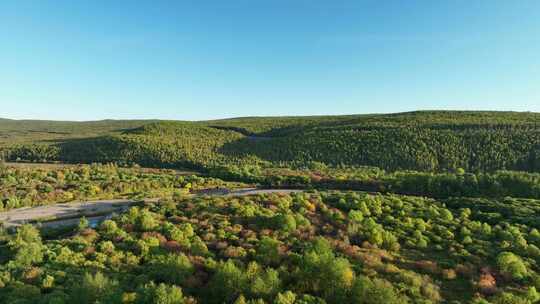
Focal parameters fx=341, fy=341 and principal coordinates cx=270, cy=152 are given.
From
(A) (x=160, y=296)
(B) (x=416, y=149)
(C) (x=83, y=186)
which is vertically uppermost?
(B) (x=416, y=149)

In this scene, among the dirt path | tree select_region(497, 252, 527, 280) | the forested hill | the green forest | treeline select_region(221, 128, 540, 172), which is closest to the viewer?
the green forest

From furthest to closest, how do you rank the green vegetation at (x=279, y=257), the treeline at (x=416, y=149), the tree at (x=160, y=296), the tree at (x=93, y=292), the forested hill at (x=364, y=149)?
1. the forested hill at (x=364, y=149)
2. the treeline at (x=416, y=149)
3. the green vegetation at (x=279, y=257)
4. the tree at (x=93, y=292)
5. the tree at (x=160, y=296)

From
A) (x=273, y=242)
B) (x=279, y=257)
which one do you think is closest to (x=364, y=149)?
(x=273, y=242)

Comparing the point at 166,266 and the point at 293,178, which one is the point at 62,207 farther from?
the point at 293,178

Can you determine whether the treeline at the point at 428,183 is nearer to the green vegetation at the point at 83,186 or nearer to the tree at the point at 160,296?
the green vegetation at the point at 83,186

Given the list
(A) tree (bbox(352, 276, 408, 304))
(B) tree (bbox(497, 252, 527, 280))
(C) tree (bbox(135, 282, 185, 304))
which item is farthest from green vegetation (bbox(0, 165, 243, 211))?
(B) tree (bbox(497, 252, 527, 280))

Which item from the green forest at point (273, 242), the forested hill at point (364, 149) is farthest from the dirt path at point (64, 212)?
the forested hill at point (364, 149)

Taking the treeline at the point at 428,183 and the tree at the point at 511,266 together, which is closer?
the tree at the point at 511,266

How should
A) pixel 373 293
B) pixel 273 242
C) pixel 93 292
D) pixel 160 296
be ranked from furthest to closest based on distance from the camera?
pixel 273 242 → pixel 373 293 → pixel 93 292 → pixel 160 296

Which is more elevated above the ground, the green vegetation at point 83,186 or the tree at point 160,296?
the tree at point 160,296

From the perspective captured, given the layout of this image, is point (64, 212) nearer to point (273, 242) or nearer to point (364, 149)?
point (273, 242)

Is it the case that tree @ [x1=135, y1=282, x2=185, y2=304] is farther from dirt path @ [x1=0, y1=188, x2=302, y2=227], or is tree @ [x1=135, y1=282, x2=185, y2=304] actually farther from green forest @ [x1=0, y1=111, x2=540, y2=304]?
dirt path @ [x1=0, y1=188, x2=302, y2=227]
